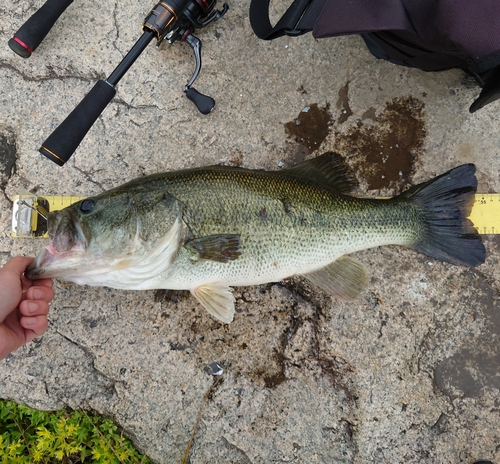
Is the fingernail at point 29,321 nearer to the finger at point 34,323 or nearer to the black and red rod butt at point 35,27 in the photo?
the finger at point 34,323

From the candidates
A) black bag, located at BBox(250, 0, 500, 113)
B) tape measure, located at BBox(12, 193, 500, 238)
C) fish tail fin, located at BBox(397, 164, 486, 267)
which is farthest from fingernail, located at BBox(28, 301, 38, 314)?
fish tail fin, located at BBox(397, 164, 486, 267)

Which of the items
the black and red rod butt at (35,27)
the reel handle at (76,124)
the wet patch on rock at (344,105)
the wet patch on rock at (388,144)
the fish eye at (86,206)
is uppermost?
the black and red rod butt at (35,27)

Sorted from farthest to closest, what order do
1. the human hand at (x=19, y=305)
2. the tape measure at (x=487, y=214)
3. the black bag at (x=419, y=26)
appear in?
1. the tape measure at (x=487, y=214)
2. the human hand at (x=19, y=305)
3. the black bag at (x=419, y=26)

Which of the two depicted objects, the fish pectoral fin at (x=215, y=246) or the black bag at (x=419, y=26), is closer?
Result: the black bag at (x=419, y=26)

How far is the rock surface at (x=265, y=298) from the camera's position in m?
2.50

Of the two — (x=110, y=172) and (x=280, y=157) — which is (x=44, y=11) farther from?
(x=280, y=157)

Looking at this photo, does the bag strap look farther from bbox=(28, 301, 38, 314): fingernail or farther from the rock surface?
bbox=(28, 301, 38, 314): fingernail

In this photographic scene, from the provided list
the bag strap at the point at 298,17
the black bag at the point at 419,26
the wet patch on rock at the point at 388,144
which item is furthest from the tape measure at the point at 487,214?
the bag strap at the point at 298,17

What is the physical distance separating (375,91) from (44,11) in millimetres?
2270

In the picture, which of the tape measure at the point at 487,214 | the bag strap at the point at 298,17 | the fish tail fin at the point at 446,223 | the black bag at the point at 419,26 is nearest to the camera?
the black bag at the point at 419,26

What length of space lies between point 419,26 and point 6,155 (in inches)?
105

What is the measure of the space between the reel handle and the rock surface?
21.0 inches

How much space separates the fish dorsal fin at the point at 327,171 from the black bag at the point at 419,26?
0.70 meters

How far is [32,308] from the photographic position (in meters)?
1.98
